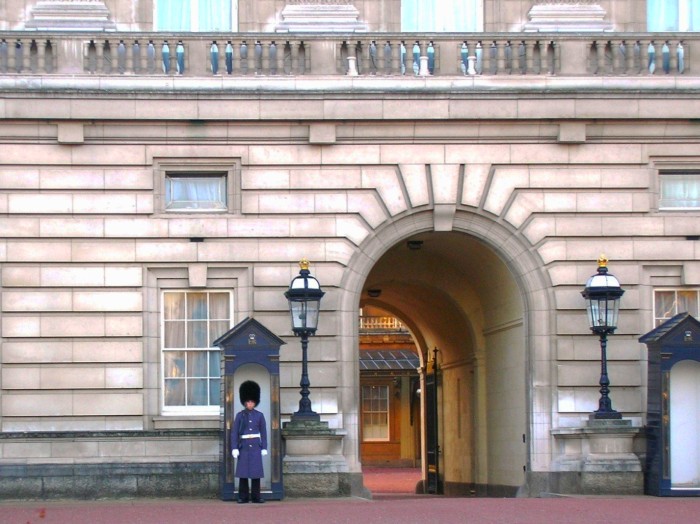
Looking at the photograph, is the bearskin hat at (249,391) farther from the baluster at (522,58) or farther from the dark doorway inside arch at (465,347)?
the baluster at (522,58)

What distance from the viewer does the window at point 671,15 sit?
78.8 ft

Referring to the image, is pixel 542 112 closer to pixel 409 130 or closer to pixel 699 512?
pixel 409 130

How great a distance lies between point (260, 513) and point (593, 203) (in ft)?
23.1

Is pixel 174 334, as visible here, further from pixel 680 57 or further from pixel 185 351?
pixel 680 57

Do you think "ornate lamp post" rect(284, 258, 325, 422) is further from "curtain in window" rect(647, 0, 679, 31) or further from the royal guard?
"curtain in window" rect(647, 0, 679, 31)

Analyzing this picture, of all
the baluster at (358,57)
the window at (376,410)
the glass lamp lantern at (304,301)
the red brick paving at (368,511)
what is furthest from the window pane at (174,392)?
the window at (376,410)

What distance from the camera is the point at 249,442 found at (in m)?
20.9

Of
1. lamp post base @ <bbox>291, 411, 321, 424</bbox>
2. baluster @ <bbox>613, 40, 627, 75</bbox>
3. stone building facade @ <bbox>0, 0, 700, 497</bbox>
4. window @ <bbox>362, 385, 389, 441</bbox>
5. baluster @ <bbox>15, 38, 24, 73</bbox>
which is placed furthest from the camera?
window @ <bbox>362, 385, 389, 441</bbox>

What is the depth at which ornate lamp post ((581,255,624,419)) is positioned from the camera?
22344 mm

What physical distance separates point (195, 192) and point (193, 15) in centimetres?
261

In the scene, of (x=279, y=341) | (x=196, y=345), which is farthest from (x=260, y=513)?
(x=196, y=345)

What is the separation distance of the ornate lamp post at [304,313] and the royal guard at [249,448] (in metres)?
1.12

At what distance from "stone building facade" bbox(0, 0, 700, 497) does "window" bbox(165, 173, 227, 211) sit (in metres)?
0.02

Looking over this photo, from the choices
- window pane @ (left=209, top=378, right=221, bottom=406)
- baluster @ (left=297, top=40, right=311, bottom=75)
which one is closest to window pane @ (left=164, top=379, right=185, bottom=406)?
window pane @ (left=209, top=378, right=221, bottom=406)
